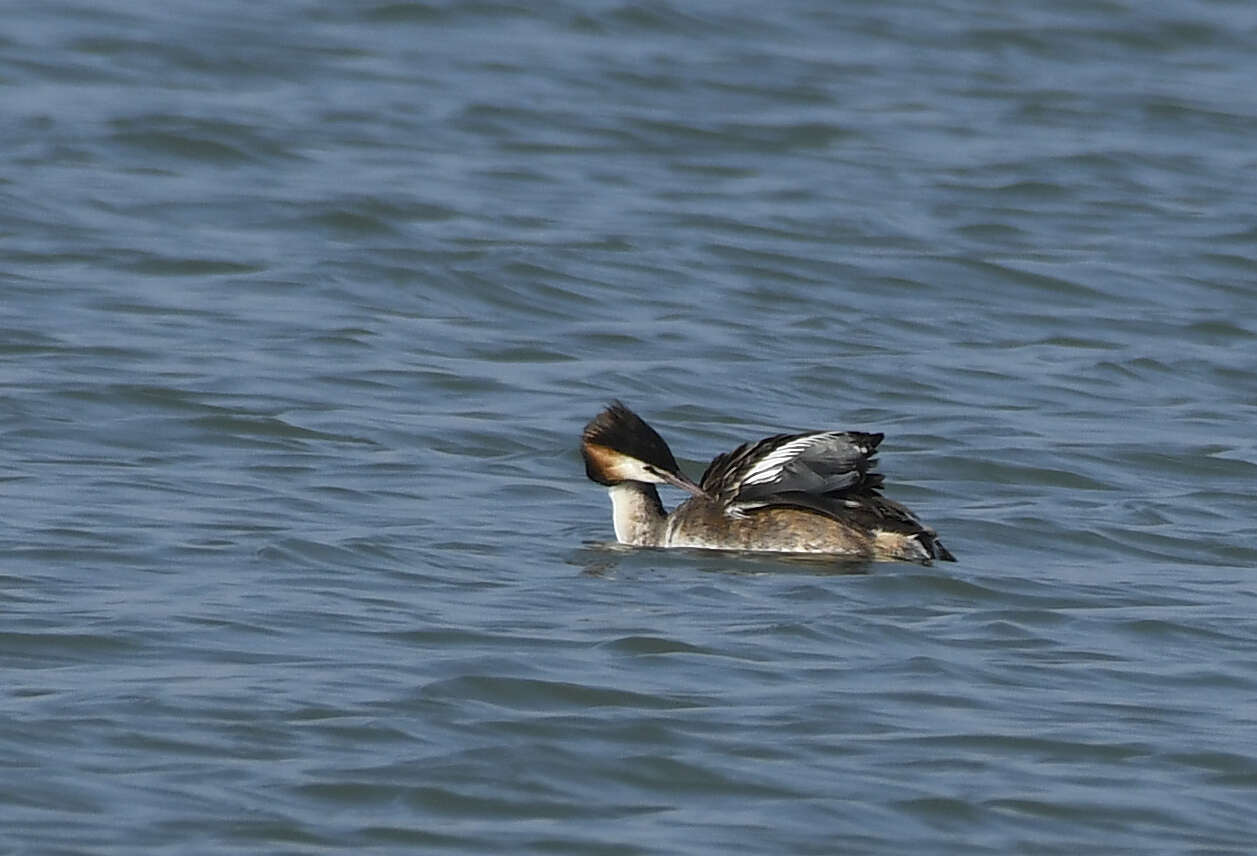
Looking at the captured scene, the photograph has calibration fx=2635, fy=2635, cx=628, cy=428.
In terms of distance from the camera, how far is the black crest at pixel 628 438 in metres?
10.3

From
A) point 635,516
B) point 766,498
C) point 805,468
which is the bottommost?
point 635,516

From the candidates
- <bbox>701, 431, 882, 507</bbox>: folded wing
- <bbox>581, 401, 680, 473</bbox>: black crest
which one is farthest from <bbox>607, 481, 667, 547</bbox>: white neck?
<bbox>701, 431, 882, 507</bbox>: folded wing

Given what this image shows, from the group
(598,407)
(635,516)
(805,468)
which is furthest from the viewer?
(598,407)

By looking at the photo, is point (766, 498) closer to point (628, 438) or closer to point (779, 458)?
point (779, 458)

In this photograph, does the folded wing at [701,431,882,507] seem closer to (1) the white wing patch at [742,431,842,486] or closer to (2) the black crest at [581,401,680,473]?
(1) the white wing patch at [742,431,842,486]

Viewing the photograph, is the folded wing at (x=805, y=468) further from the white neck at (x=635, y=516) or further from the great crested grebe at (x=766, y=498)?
the white neck at (x=635, y=516)

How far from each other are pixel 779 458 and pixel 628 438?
65 centimetres

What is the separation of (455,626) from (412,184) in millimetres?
9955

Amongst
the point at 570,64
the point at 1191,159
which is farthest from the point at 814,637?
Result: the point at 570,64

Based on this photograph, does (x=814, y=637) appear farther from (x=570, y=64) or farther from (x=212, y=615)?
(x=570, y=64)

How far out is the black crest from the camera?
10273 millimetres

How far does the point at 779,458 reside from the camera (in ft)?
32.8

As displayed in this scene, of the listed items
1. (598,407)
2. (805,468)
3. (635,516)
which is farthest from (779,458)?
(598,407)

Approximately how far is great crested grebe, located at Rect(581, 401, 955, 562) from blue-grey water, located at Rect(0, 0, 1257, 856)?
21cm
